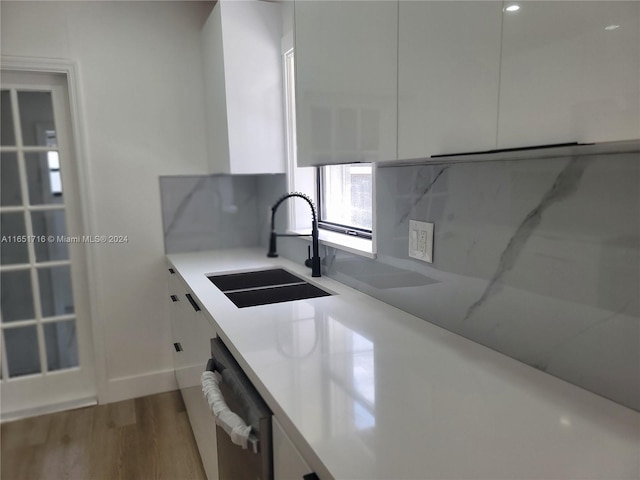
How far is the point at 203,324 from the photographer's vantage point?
1726 millimetres

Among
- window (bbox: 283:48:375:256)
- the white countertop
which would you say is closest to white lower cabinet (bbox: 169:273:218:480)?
the white countertop

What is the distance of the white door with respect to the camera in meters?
2.54

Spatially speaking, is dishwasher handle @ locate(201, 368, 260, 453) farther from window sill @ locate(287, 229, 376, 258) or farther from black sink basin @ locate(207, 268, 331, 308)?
window sill @ locate(287, 229, 376, 258)

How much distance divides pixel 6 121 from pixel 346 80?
7.28 ft

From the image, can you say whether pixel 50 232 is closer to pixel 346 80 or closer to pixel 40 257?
pixel 40 257

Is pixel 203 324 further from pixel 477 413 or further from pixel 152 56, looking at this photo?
pixel 152 56

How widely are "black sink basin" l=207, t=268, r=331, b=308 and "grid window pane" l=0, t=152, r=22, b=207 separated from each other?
1.37 m

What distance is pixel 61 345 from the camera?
9.20 ft

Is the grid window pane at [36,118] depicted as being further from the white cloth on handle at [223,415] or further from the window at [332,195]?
the white cloth on handle at [223,415]

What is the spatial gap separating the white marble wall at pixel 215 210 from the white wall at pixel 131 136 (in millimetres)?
83

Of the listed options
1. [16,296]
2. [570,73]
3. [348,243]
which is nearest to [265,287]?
[348,243]

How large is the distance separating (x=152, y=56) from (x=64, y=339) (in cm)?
183

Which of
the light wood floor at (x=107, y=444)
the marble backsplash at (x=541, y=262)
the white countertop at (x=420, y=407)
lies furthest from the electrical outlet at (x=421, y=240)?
the light wood floor at (x=107, y=444)

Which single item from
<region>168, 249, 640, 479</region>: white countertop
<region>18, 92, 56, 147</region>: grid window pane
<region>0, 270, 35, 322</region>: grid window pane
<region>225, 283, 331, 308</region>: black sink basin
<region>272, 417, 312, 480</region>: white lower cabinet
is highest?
<region>18, 92, 56, 147</region>: grid window pane
